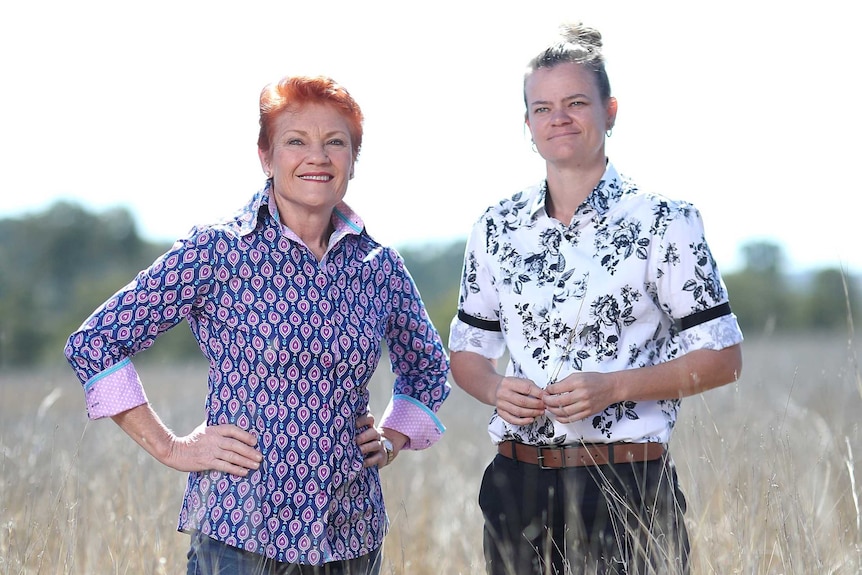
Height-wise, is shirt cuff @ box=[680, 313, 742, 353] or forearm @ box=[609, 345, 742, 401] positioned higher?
shirt cuff @ box=[680, 313, 742, 353]

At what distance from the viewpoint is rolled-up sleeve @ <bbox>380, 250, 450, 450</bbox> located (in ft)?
10.1

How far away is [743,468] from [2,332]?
3026 millimetres

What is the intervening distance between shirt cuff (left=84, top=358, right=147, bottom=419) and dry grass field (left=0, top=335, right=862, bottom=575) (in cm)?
23

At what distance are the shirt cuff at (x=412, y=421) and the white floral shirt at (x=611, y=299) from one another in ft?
1.08

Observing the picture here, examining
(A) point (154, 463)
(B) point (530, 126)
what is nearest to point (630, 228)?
(B) point (530, 126)

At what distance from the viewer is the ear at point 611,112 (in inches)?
117

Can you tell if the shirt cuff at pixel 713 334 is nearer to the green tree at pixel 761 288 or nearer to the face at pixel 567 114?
the face at pixel 567 114

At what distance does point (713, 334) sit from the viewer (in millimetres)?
2732

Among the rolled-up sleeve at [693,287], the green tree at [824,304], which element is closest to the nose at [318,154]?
the rolled-up sleeve at [693,287]

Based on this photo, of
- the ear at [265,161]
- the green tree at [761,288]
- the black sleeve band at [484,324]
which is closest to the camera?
the ear at [265,161]

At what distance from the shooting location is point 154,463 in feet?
17.4

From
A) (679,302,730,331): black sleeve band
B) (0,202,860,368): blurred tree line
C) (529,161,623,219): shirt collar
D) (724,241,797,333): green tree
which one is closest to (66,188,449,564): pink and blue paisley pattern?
(529,161,623,219): shirt collar

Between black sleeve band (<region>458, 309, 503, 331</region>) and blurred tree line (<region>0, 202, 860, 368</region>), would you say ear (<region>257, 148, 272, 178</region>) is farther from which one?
blurred tree line (<region>0, 202, 860, 368</region>)

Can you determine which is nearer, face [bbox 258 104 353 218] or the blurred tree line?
face [bbox 258 104 353 218]
